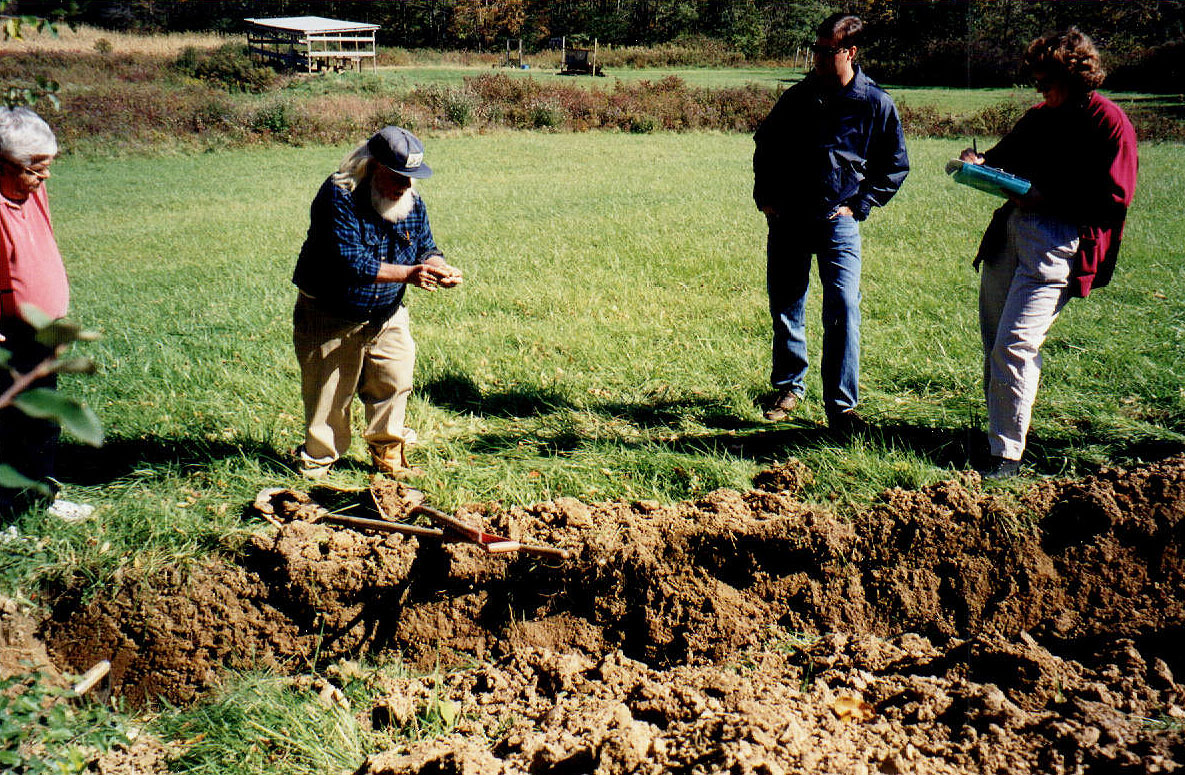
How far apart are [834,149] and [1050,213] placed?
4.11ft

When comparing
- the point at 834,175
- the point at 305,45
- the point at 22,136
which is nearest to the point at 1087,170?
the point at 834,175

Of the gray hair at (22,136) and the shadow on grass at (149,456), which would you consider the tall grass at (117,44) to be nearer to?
the shadow on grass at (149,456)

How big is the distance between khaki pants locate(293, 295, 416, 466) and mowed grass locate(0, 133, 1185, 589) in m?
0.23

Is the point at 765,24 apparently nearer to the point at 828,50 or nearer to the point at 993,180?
the point at 828,50

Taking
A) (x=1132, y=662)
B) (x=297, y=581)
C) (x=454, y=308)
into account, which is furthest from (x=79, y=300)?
(x=1132, y=662)

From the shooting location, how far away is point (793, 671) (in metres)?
3.07

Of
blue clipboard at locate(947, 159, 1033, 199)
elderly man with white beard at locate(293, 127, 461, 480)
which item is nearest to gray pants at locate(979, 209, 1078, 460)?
blue clipboard at locate(947, 159, 1033, 199)

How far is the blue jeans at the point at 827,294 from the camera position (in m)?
4.79

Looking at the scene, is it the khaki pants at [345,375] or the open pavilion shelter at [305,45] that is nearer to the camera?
the khaki pants at [345,375]

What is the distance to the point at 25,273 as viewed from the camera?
3.42 m

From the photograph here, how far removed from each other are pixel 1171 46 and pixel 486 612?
1758 inches

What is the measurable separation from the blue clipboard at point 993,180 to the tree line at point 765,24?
3862cm

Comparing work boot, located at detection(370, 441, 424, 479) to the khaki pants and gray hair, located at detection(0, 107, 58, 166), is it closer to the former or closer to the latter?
the khaki pants

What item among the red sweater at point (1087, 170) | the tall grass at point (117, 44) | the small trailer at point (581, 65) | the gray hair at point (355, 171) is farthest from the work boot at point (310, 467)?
the small trailer at point (581, 65)
